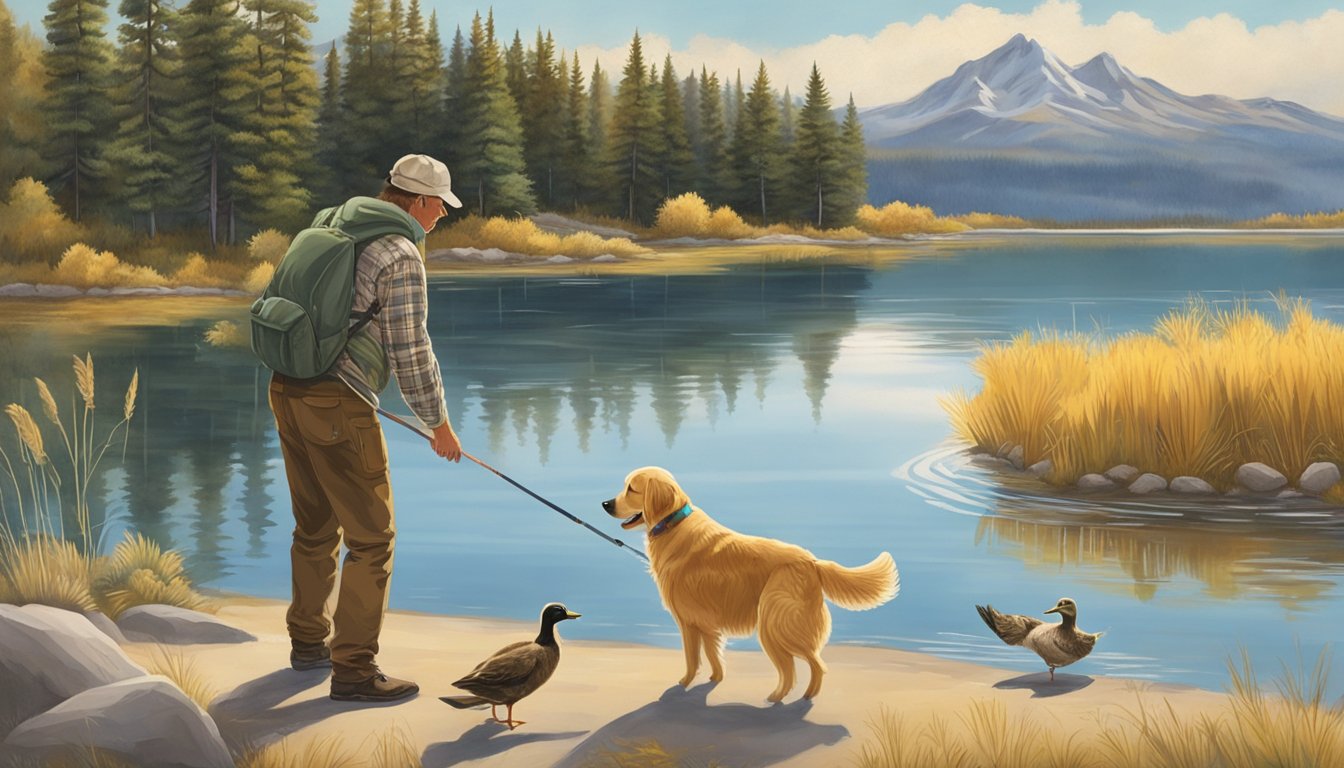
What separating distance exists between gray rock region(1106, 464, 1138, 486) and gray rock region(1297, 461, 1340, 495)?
108 centimetres

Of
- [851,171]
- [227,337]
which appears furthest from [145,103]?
A: [851,171]

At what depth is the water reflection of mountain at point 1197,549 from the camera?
784 cm

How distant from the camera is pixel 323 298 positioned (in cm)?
497

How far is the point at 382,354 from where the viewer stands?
5.08 meters

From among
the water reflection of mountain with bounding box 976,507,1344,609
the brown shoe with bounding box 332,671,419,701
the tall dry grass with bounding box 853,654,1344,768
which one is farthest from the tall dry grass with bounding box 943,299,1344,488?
the brown shoe with bounding box 332,671,419,701

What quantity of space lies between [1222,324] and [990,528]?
4.05 metres

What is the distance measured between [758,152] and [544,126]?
6.98 metres

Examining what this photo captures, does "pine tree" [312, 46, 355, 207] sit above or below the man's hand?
above

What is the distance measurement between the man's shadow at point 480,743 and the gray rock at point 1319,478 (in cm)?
677

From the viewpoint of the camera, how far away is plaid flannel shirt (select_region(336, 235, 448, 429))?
196 inches

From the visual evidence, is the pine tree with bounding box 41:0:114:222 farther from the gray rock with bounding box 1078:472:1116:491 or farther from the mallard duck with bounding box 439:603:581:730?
the mallard duck with bounding box 439:603:581:730

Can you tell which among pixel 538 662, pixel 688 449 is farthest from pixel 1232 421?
pixel 538 662

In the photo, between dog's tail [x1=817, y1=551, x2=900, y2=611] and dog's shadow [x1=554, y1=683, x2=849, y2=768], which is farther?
dog's tail [x1=817, y1=551, x2=900, y2=611]

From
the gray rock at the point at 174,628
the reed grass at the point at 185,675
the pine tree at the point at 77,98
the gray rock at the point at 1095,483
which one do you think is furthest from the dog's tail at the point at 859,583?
the pine tree at the point at 77,98
